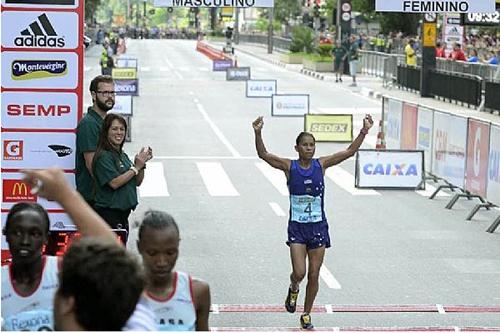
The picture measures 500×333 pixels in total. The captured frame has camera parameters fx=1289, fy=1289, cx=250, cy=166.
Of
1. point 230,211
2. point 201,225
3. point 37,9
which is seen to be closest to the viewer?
point 37,9

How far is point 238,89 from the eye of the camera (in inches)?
1991

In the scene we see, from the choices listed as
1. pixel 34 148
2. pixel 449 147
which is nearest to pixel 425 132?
pixel 449 147

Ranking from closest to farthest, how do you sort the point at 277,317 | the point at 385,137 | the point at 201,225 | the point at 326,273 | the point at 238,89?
the point at 277,317 < the point at 326,273 < the point at 201,225 < the point at 385,137 < the point at 238,89

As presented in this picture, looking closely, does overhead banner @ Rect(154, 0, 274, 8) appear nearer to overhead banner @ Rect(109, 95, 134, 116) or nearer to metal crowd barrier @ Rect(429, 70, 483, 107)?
overhead banner @ Rect(109, 95, 134, 116)

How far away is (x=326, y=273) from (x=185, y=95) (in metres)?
32.4

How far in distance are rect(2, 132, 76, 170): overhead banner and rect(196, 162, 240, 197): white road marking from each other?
424 inches

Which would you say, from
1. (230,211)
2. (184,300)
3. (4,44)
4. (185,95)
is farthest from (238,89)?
(184,300)

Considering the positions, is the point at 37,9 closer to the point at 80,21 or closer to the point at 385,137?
the point at 80,21

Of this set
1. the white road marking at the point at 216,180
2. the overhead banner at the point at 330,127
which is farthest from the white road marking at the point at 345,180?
the overhead banner at the point at 330,127

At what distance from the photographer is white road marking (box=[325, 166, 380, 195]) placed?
21.7 metres

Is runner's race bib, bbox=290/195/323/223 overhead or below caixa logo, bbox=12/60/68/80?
below

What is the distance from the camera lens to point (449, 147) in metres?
21.5

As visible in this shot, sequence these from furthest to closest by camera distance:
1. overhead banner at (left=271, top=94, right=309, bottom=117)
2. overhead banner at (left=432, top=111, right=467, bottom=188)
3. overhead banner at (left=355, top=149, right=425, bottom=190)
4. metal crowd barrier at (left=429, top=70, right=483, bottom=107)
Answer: metal crowd barrier at (left=429, top=70, right=483, bottom=107) → overhead banner at (left=271, top=94, right=309, bottom=117) → overhead banner at (left=355, top=149, right=425, bottom=190) → overhead banner at (left=432, top=111, right=467, bottom=188)

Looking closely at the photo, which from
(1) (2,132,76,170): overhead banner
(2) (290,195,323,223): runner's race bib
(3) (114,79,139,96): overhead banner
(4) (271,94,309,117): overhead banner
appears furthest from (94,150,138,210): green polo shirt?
(3) (114,79,139,96): overhead banner
